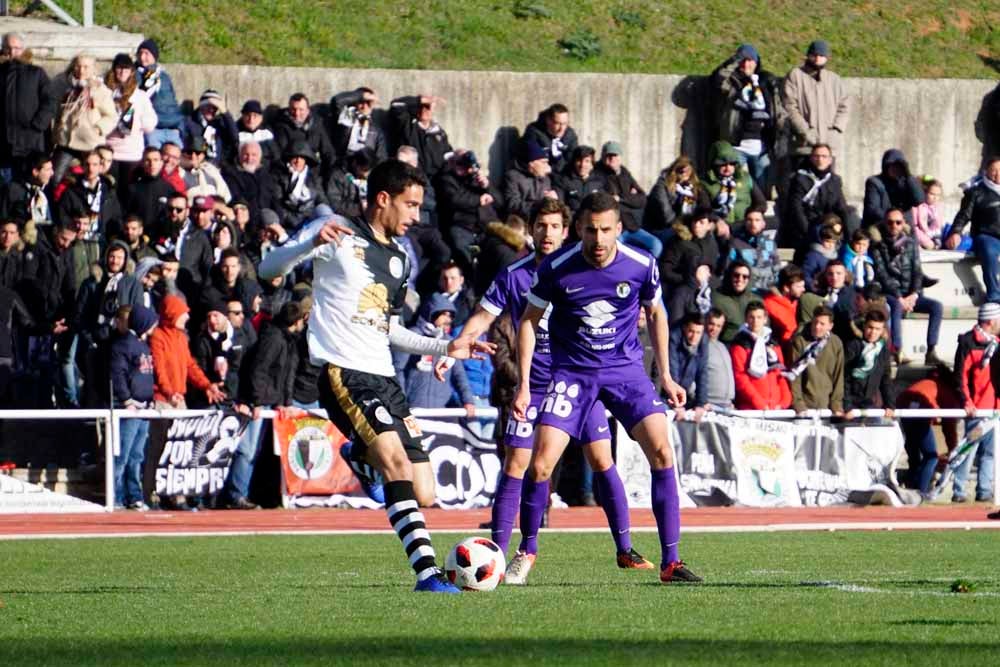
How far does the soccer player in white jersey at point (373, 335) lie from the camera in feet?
30.5

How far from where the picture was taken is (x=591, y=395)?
10.5 metres

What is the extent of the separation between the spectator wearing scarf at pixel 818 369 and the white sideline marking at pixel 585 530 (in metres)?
3.40

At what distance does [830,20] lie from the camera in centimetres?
3209

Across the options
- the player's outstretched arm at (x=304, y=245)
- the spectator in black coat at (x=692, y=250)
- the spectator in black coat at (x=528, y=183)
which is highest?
the player's outstretched arm at (x=304, y=245)

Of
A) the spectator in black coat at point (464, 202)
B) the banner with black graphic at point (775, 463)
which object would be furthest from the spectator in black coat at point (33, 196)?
the banner with black graphic at point (775, 463)

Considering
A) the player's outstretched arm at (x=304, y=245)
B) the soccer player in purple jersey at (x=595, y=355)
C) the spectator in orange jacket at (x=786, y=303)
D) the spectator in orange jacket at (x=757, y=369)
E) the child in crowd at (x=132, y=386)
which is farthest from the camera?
the spectator in orange jacket at (x=786, y=303)

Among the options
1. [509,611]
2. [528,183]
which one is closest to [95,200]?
[528,183]

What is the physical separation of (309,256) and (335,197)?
13.0 metres

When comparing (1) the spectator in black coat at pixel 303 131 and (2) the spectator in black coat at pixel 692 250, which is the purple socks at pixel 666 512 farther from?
(1) the spectator in black coat at pixel 303 131

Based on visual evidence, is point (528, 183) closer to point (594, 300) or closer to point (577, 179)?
point (577, 179)

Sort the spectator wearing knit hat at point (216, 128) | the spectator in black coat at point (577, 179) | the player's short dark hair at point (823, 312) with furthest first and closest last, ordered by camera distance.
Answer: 1. the spectator in black coat at point (577, 179)
2. the spectator wearing knit hat at point (216, 128)
3. the player's short dark hair at point (823, 312)

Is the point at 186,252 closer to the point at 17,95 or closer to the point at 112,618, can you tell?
the point at 17,95

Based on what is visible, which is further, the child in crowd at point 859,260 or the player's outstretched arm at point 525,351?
the child in crowd at point 859,260

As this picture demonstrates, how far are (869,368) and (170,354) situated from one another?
7966mm
